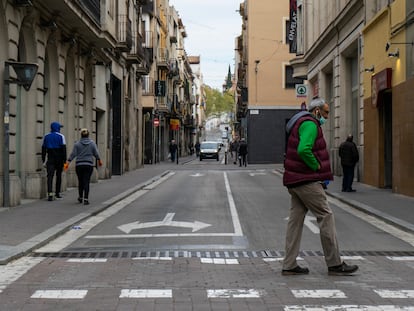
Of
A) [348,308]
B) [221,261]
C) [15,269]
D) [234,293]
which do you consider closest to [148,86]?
[221,261]

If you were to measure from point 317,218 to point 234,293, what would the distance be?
146 centimetres

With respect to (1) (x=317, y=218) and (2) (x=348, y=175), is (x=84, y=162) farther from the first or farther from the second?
(1) (x=317, y=218)

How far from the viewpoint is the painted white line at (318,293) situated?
632 cm

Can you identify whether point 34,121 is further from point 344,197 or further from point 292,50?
point 292,50

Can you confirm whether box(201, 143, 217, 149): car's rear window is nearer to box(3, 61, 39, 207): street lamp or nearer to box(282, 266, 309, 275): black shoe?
box(3, 61, 39, 207): street lamp

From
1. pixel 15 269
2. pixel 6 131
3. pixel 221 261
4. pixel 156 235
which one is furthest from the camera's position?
pixel 6 131

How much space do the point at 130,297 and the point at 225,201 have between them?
10152mm

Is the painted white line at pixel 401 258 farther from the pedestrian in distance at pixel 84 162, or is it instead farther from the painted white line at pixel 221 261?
the pedestrian in distance at pixel 84 162

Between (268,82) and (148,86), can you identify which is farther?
(268,82)

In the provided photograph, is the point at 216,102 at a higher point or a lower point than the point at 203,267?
higher

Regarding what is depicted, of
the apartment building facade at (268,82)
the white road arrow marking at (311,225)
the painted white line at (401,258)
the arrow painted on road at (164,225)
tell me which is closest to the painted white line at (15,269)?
the arrow painted on road at (164,225)

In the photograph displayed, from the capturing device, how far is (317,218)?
7273 mm

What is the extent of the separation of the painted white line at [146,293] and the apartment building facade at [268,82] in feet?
131

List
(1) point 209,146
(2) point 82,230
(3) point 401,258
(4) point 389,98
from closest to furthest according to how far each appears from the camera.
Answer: (3) point 401,258 → (2) point 82,230 → (4) point 389,98 → (1) point 209,146
